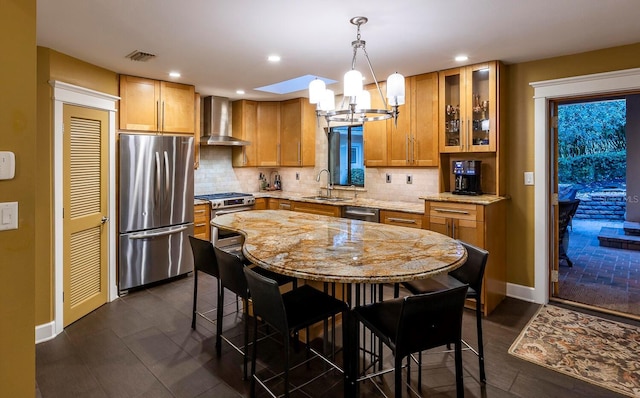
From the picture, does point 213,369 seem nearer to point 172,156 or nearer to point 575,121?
point 172,156

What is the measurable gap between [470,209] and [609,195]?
672 centimetres

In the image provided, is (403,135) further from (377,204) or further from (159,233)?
(159,233)

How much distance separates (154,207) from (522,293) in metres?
3.99

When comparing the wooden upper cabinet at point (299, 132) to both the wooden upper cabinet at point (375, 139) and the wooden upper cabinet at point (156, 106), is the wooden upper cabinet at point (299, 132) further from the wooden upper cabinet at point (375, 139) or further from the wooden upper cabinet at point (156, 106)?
the wooden upper cabinet at point (156, 106)

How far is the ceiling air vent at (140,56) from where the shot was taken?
323cm

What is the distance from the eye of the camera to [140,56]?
330 centimetres

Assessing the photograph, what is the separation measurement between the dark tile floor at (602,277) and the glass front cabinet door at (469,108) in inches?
71.5

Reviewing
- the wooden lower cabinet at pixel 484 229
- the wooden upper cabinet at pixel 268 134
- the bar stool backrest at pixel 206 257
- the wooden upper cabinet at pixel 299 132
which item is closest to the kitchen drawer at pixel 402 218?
the wooden lower cabinet at pixel 484 229

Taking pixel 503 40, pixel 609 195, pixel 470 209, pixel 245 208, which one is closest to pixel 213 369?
pixel 470 209

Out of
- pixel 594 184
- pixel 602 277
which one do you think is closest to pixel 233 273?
pixel 602 277

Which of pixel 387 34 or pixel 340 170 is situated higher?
pixel 387 34

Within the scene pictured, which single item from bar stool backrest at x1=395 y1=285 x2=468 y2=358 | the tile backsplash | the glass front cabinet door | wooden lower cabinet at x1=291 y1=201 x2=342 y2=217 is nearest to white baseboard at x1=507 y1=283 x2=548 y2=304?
the tile backsplash

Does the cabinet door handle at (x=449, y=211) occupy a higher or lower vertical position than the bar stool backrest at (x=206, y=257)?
higher

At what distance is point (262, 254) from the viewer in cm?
203
